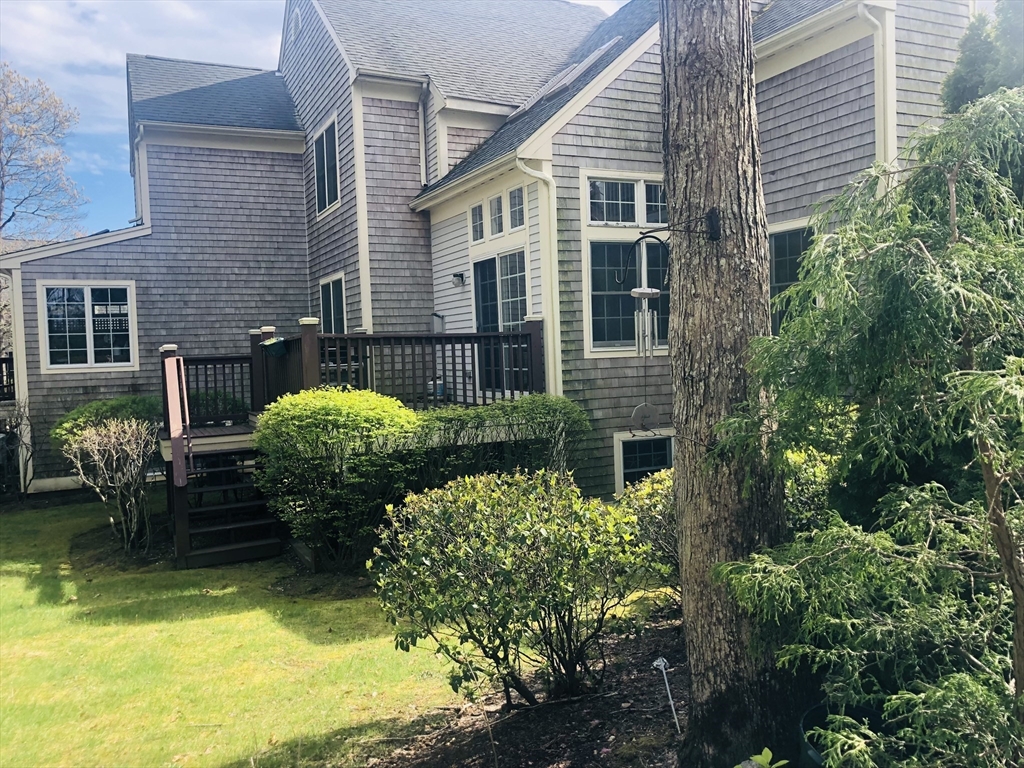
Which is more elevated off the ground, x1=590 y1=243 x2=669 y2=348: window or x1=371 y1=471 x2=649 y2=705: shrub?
x1=590 y1=243 x2=669 y2=348: window

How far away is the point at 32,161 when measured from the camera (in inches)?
920

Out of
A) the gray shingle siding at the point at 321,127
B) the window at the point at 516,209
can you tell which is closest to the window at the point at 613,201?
the window at the point at 516,209

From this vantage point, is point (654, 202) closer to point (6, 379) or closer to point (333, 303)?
point (333, 303)

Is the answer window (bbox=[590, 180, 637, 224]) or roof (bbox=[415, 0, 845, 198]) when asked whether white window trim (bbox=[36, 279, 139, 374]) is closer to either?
roof (bbox=[415, 0, 845, 198])

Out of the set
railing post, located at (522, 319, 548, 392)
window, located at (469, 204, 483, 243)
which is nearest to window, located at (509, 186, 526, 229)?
window, located at (469, 204, 483, 243)

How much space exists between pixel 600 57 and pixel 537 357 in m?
5.06

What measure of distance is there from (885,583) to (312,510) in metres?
5.79

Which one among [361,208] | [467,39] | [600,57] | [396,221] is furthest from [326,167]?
[600,57]

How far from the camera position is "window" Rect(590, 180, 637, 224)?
30.3 ft

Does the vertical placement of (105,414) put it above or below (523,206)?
Answer: below

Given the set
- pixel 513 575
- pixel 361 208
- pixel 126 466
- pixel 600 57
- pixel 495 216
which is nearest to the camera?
pixel 513 575

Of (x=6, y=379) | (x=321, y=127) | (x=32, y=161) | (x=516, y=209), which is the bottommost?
(x=6, y=379)

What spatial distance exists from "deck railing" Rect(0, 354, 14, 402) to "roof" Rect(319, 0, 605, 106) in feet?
29.4

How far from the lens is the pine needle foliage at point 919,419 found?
2053 mm
